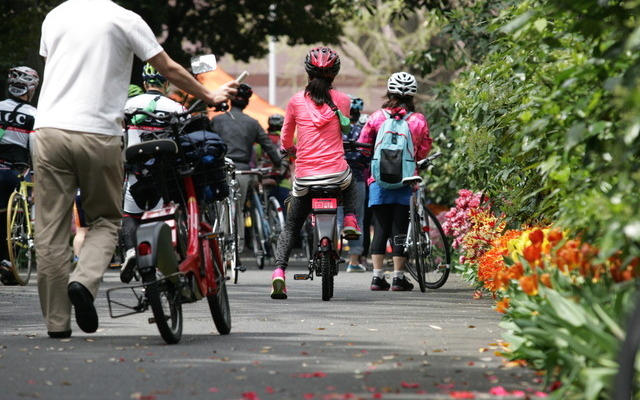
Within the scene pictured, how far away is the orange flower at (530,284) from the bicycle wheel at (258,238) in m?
9.86

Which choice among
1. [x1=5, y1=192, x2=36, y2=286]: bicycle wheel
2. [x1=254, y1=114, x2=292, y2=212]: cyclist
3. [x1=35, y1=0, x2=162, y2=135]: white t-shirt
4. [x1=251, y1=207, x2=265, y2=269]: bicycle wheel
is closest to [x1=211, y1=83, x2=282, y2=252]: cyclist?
[x1=251, y1=207, x2=265, y2=269]: bicycle wheel

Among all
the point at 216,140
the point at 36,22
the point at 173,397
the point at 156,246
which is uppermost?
the point at 36,22

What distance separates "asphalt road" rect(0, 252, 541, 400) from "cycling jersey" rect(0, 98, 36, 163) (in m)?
Result: 2.83

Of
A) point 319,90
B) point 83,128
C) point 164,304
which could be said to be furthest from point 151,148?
point 319,90

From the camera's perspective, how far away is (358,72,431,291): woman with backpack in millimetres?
11594

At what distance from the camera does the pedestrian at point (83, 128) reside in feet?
23.1

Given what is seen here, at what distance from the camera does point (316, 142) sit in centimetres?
1012

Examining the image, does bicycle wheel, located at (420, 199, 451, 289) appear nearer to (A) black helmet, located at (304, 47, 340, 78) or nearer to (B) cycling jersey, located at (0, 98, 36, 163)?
(A) black helmet, located at (304, 47, 340, 78)

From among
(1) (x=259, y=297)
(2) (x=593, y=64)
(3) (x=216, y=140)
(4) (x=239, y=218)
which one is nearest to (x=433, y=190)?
(4) (x=239, y=218)

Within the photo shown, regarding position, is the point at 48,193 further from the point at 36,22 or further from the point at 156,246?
the point at 36,22

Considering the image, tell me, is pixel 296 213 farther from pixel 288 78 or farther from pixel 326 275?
pixel 288 78

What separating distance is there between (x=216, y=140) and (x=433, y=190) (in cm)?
1013

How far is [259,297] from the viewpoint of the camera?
1064 centimetres

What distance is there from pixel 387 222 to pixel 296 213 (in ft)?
5.80
